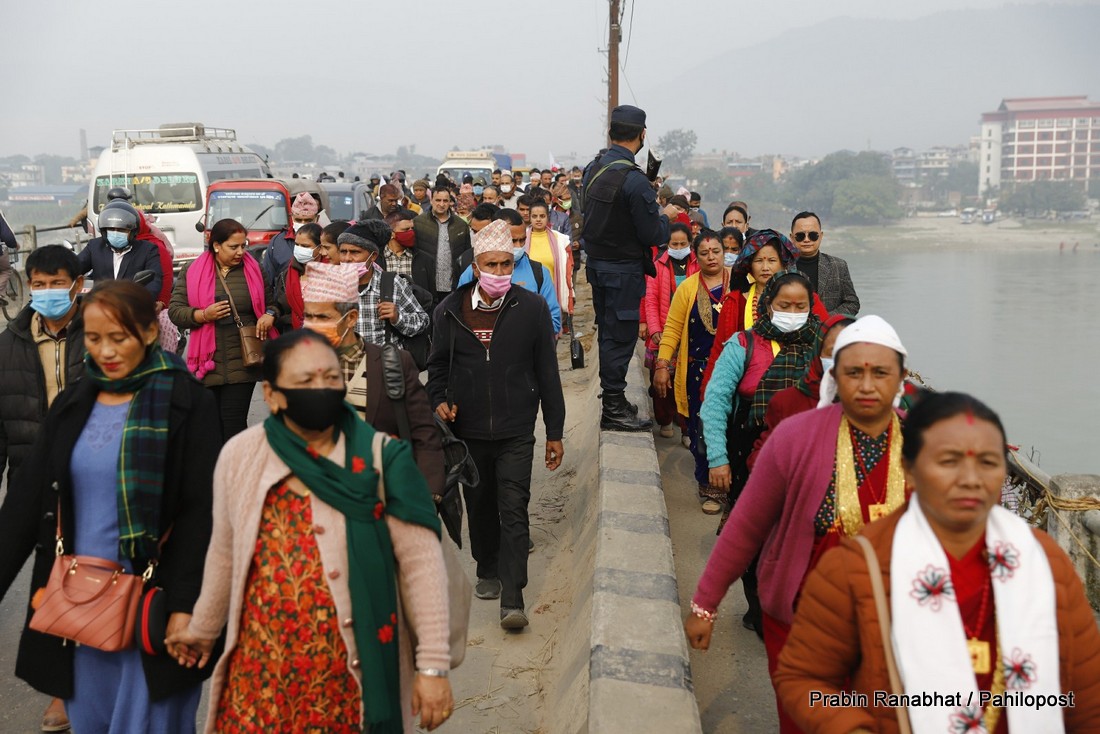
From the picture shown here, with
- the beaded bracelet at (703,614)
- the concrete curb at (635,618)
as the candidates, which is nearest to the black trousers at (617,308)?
the concrete curb at (635,618)

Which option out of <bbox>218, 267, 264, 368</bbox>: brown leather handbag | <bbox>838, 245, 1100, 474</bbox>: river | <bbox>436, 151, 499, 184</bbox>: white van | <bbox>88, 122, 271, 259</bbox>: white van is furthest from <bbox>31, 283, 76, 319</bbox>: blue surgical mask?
<bbox>436, 151, 499, 184</bbox>: white van

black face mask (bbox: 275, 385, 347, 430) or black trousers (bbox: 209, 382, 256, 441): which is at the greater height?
black face mask (bbox: 275, 385, 347, 430)

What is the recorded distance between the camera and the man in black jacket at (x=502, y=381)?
5.21m

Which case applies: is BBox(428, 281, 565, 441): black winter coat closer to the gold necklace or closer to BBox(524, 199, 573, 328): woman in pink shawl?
the gold necklace

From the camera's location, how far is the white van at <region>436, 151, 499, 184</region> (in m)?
31.5

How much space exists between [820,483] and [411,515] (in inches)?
46.1

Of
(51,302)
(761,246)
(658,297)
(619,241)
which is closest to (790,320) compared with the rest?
(761,246)

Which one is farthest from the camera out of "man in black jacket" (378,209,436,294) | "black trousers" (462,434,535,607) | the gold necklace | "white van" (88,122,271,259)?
"white van" (88,122,271,259)

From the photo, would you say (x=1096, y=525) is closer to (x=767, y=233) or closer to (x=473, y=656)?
(x=767, y=233)

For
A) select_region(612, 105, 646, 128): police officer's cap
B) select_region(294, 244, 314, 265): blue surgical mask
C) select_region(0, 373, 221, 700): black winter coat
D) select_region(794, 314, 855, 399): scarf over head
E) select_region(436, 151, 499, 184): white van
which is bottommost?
select_region(0, 373, 221, 700): black winter coat

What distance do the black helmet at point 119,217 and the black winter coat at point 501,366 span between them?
120 inches

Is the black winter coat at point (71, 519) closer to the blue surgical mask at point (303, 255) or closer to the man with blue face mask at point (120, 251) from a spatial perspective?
the man with blue face mask at point (120, 251)

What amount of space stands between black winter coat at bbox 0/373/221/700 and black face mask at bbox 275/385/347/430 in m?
0.65

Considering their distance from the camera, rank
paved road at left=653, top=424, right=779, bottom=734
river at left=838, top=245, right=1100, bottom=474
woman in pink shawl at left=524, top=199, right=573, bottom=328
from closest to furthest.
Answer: paved road at left=653, top=424, right=779, bottom=734, woman in pink shawl at left=524, top=199, right=573, bottom=328, river at left=838, top=245, right=1100, bottom=474
